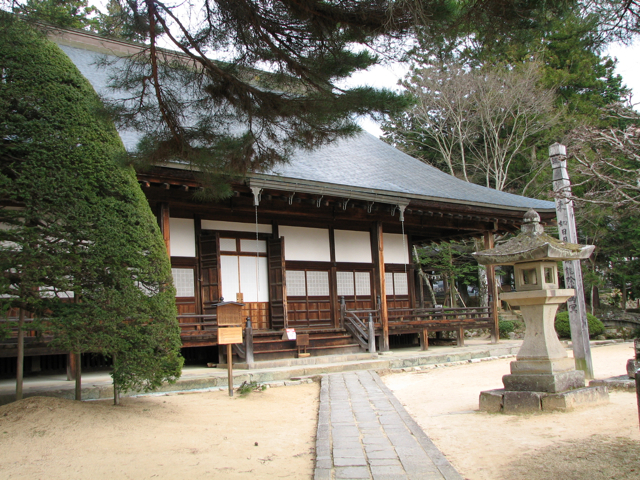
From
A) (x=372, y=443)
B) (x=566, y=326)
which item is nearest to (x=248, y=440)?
(x=372, y=443)

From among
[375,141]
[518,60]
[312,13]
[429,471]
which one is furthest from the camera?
[518,60]

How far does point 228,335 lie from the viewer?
26.8 feet

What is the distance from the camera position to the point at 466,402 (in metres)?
7.61

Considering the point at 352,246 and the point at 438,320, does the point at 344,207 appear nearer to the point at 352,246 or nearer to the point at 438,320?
the point at 352,246

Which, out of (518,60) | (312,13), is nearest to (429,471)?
(312,13)

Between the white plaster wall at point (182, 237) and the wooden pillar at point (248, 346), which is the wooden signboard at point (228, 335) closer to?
the wooden pillar at point (248, 346)

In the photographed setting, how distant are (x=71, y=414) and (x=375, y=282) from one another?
984 centimetres

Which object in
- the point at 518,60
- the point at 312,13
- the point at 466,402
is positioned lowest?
the point at 466,402

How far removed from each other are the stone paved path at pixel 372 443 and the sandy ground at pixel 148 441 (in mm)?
183

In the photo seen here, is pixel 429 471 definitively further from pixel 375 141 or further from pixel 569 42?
pixel 375 141

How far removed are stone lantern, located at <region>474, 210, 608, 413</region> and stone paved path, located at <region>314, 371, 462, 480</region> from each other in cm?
152

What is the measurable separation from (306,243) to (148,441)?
8811 millimetres

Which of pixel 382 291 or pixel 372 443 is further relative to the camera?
pixel 382 291

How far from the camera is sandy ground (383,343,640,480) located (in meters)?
4.19
